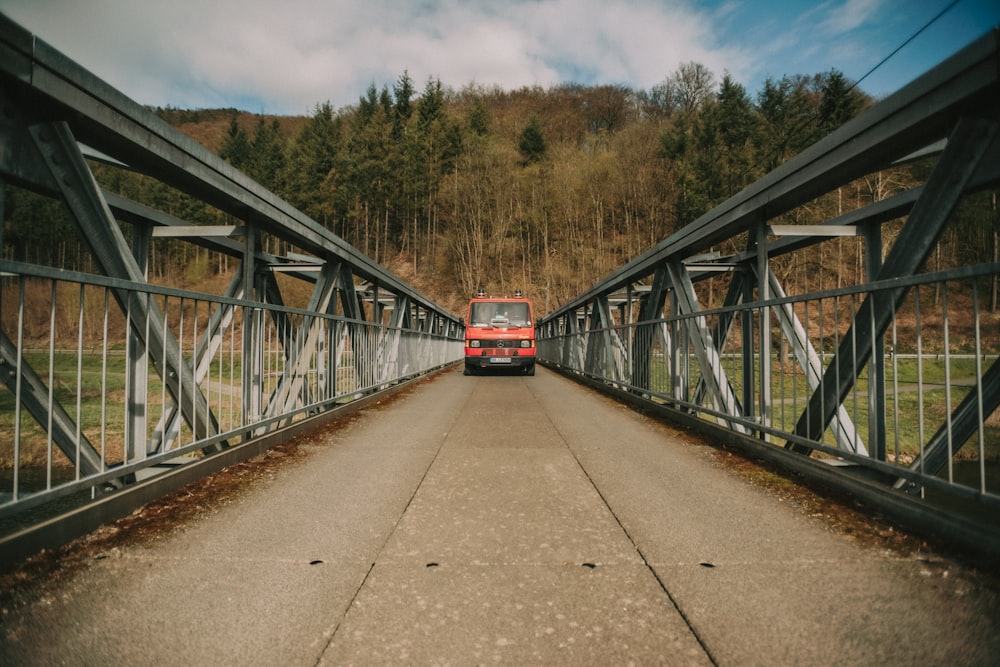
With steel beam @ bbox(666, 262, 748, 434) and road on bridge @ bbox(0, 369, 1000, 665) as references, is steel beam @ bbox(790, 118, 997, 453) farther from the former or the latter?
steel beam @ bbox(666, 262, 748, 434)

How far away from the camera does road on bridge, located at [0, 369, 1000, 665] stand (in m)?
1.64

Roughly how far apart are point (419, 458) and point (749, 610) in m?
3.00

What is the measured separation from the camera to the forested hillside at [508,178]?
3559 cm

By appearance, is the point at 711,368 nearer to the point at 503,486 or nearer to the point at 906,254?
the point at 906,254

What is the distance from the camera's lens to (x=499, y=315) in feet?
50.4

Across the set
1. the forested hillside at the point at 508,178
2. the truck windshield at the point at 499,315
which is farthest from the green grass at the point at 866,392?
the forested hillside at the point at 508,178

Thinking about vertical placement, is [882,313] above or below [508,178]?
below

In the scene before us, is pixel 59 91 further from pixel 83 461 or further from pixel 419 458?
pixel 419 458

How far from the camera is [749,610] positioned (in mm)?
1863

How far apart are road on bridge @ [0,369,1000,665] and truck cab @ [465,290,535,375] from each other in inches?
446

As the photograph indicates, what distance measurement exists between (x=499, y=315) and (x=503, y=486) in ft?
39.2

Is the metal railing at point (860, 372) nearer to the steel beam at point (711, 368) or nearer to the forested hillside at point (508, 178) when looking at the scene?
the steel beam at point (711, 368)

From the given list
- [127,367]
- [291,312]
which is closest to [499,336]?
[291,312]

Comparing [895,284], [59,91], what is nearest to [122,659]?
[59,91]
